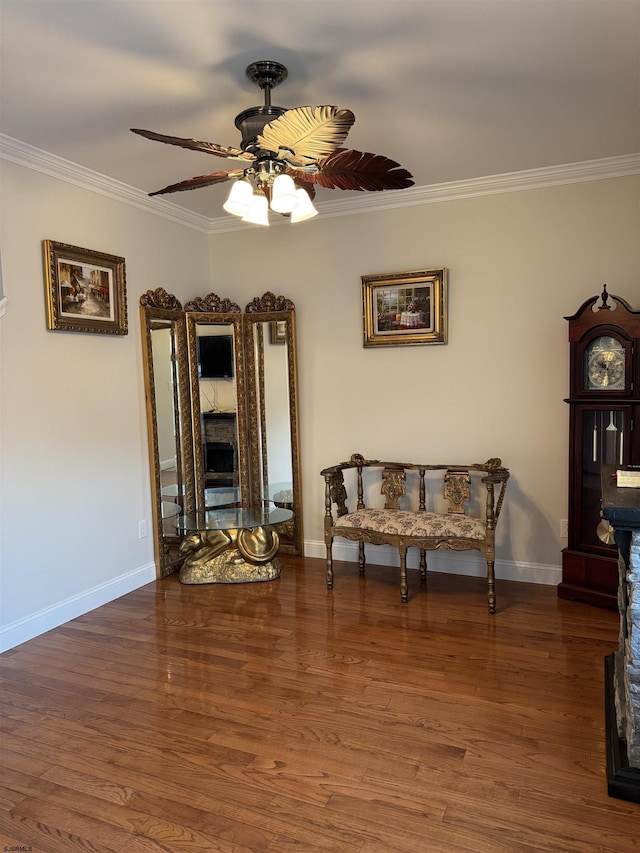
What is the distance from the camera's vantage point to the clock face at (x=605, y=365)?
3.46 m

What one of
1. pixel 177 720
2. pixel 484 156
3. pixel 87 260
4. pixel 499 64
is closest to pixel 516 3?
pixel 499 64

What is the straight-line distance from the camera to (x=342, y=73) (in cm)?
254

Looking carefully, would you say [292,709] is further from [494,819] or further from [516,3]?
[516,3]

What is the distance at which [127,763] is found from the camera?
2.27m

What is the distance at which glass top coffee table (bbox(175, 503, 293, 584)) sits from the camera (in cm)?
419

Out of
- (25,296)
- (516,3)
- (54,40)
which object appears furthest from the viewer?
(25,296)

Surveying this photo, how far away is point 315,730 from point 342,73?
2.70 metres

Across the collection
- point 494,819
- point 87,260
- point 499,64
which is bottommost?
point 494,819

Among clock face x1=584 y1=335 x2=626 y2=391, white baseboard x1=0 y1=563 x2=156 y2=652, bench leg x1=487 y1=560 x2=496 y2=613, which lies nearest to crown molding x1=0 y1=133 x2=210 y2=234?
white baseboard x1=0 y1=563 x2=156 y2=652

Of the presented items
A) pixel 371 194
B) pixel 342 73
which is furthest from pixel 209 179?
pixel 371 194

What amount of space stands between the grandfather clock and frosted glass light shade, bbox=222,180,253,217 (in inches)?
83.4

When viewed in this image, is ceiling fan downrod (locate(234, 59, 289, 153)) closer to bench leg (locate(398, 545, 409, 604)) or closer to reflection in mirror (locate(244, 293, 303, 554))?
reflection in mirror (locate(244, 293, 303, 554))

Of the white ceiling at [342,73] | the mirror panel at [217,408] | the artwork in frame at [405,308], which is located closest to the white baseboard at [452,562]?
the mirror panel at [217,408]

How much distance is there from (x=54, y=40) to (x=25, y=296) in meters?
1.43
